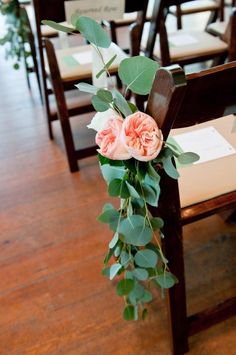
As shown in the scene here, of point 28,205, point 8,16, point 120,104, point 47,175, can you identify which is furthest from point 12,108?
point 120,104

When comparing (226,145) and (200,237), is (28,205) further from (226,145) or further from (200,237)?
(226,145)

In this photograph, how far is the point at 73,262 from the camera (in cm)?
133

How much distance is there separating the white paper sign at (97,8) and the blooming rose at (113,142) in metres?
0.98

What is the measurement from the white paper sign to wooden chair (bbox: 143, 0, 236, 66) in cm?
22

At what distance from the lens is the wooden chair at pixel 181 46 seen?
171cm

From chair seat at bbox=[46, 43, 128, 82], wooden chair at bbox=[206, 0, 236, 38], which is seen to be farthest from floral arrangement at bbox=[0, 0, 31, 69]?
wooden chair at bbox=[206, 0, 236, 38]

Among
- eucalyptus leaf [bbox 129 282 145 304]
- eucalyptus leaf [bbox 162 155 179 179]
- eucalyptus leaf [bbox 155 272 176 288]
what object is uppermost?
eucalyptus leaf [bbox 162 155 179 179]

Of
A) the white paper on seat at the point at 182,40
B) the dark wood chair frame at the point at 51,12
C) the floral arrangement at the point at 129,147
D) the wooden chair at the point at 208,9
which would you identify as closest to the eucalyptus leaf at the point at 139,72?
the floral arrangement at the point at 129,147

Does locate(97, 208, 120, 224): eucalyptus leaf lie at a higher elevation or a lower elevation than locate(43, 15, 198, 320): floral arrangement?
lower

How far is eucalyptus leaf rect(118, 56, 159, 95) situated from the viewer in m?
0.60

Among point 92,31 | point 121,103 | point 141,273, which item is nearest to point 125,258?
point 141,273

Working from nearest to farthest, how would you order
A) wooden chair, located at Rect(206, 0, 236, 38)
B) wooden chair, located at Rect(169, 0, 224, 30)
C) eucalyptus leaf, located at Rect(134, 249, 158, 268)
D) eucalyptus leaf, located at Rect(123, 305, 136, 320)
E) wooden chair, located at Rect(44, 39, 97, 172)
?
eucalyptus leaf, located at Rect(134, 249, 158, 268) → eucalyptus leaf, located at Rect(123, 305, 136, 320) → wooden chair, located at Rect(44, 39, 97, 172) → wooden chair, located at Rect(206, 0, 236, 38) → wooden chair, located at Rect(169, 0, 224, 30)

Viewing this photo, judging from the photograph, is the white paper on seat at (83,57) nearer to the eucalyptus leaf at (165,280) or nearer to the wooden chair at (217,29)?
the wooden chair at (217,29)

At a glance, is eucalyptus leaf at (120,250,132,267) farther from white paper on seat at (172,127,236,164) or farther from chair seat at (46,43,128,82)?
chair seat at (46,43,128,82)
